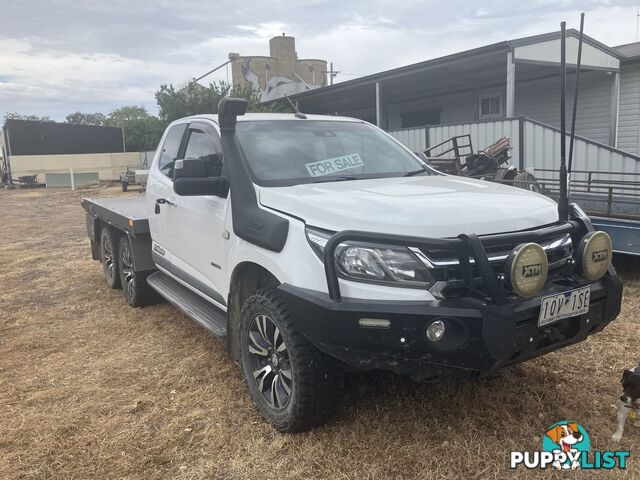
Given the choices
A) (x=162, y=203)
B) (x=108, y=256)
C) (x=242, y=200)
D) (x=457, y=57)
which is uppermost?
(x=457, y=57)

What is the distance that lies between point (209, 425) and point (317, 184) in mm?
1622

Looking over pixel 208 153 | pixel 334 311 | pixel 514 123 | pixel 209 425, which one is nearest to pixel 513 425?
pixel 334 311

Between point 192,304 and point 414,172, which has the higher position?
point 414,172

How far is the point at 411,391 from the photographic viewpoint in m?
3.53

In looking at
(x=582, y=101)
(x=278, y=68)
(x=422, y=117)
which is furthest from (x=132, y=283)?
(x=278, y=68)

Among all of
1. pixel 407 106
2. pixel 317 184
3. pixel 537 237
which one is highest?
pixel 407 106

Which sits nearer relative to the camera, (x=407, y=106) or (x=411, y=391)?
(x=411, y=391)

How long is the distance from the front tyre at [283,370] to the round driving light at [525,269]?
1.02m

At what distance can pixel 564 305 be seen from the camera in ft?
8.91

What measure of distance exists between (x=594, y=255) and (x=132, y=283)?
4.48 metres

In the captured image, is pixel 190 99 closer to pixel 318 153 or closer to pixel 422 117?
pixel 422 117

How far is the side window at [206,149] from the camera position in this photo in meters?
3.86

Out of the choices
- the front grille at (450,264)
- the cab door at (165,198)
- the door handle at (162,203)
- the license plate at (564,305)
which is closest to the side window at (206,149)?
the cab door at (165,198)

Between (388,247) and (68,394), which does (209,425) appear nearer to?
(68,394)
